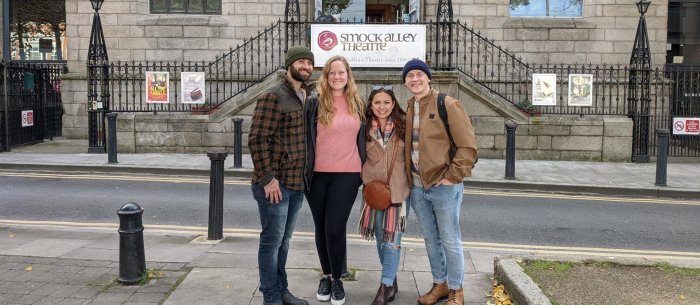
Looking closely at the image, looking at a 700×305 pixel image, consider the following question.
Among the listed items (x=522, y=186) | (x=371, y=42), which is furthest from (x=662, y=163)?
(x=371, y=42)

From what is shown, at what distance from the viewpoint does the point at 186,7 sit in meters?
18.2

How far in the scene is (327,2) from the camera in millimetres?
18844

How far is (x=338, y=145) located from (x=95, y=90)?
12672 millimetres

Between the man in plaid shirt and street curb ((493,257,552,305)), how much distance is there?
175 cm

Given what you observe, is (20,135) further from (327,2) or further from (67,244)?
(67,244)

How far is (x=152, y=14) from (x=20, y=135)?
5117mm

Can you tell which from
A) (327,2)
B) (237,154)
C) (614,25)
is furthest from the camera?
(327,2)

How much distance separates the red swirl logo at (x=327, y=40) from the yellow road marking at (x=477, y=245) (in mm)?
7709

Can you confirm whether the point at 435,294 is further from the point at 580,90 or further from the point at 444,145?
the point at 580,90

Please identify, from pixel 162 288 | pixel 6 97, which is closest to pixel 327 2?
pixel 6 97

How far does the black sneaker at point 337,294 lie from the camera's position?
14.8 ft

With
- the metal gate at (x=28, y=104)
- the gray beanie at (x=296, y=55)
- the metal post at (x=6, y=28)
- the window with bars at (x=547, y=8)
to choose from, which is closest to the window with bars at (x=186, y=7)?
the metal gate at (x=28, y=104)

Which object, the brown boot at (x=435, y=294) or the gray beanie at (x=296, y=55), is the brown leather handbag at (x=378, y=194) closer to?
the brown boot at (x=435, y=294)

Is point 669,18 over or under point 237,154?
over
